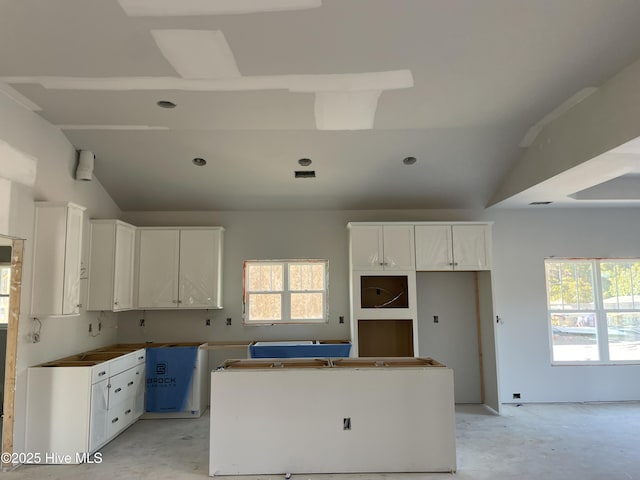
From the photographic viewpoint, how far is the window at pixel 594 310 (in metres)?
5.70

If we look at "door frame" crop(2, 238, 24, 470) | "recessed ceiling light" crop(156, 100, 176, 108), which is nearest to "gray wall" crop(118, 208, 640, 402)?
"door frame" crop(2, 238, 24, 470)

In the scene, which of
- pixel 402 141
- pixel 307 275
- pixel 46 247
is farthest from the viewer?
pixel 307 275

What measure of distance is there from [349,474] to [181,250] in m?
3.30

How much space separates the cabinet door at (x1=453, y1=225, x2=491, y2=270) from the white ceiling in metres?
0.48

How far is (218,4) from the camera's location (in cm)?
241

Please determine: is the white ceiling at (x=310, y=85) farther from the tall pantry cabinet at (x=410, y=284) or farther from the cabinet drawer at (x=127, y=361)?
the cabinet drawer at (x=127, y=361)

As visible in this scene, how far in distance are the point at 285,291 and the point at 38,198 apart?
2970 millimetres

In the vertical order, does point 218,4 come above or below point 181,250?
above

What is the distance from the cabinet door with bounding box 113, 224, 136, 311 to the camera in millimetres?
4836

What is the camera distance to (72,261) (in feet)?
13.3

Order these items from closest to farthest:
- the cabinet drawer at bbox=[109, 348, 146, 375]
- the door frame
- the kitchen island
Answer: the kitchen island
the door frame
the cabinet drawer at bbox=[109, 348, 146, 375]

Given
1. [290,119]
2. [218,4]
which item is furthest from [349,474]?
[218,4]

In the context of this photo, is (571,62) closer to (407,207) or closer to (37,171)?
(407,207)

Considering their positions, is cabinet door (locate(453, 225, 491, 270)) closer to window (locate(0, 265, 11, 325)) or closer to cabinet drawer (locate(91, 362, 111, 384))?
cabinet drawer (locate(91, 362, 111, 384))
